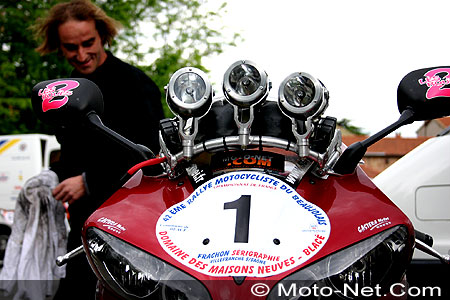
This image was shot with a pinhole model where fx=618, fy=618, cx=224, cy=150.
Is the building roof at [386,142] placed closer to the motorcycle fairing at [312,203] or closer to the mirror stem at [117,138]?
the motorcycle fairing at [312,203]

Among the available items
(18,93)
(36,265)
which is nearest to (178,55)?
(18,93)

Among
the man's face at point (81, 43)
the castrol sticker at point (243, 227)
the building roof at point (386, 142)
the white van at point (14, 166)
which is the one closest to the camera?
the castrol sticker at point (243, 227)

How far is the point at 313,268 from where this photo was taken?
1556 millimetres

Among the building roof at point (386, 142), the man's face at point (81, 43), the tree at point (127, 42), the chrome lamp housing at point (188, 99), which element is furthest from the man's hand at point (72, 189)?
the tree at point (127, 42)

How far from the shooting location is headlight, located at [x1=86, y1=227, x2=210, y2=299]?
1556mm

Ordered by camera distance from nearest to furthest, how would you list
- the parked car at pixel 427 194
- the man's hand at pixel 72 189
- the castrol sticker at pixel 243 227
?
the castrol sticker at pixel 243 227, the man's hand at pixel 72 189, the parked car at pixel 427 194

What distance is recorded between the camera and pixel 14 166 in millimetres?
13797

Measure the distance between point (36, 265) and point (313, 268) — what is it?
8.16 feet

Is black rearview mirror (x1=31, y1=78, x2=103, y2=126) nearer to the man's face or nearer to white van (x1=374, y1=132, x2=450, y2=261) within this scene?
the man's face

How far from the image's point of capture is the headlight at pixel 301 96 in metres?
1.76

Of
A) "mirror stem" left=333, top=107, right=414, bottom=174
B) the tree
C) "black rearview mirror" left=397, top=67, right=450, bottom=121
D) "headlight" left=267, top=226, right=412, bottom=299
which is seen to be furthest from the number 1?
the tree

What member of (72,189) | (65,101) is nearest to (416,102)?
(65,101)

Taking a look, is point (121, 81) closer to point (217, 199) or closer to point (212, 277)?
point (217, 199)

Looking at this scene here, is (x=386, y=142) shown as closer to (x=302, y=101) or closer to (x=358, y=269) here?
(x=302, y=101)
